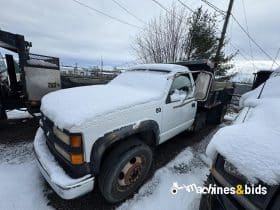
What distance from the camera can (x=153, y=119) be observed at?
265 centimetres

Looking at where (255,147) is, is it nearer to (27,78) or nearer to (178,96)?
(178,96)

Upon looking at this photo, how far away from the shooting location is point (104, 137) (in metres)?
1.95

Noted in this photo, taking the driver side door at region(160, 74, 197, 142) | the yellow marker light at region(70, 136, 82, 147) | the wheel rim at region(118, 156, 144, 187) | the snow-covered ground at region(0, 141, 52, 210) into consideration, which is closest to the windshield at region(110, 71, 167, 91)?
the driver side door at region(160, 74, 197, 142)

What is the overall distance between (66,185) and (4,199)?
1314 mm

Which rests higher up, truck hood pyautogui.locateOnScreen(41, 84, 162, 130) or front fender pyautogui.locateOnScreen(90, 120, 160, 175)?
truck hood pyautogui.locateOnScreen(41, 84, 162, 130)

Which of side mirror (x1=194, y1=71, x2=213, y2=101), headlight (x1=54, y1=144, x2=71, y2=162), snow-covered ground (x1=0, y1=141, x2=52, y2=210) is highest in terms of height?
side mirror (x1=194, y1=71, x2=213, y2=101)

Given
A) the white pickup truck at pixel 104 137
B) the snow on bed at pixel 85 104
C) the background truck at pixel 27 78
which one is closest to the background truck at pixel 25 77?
the background truck at pixel 27 78

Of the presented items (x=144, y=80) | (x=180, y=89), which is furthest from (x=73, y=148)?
(x=180, y=89)

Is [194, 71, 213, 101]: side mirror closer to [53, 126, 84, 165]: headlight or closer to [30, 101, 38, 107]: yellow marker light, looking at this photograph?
[53, 126, 84, 165]: headlight

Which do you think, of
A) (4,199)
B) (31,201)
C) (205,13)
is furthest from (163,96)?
(205,13)

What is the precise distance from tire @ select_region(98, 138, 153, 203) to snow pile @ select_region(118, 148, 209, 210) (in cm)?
17

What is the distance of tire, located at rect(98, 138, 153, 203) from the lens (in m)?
2.10

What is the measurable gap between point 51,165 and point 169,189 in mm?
1785

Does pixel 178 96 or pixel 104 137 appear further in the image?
pixel 178 96
